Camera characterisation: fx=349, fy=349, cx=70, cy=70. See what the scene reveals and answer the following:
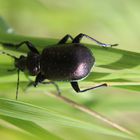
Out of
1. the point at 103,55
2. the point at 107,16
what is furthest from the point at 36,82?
the point at 107,16

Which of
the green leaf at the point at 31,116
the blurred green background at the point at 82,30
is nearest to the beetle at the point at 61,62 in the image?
the blurred green background at the point at 82,30

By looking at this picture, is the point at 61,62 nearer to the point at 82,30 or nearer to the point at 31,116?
the point at 31,116

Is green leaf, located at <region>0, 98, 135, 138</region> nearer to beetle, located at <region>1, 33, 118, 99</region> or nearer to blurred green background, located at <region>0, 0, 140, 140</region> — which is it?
blurred green background, located at <region>0, 0, 140, 140</region>

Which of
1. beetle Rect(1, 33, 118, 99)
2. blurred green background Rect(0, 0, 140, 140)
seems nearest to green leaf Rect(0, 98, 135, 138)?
blurred green background Rect(0, 0, 140, 140)

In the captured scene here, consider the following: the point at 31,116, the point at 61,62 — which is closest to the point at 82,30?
the point at 61,62

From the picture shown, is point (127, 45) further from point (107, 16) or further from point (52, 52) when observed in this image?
point (52, 52)

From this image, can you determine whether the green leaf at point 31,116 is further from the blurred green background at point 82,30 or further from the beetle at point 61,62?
the beetle at point 61,62
